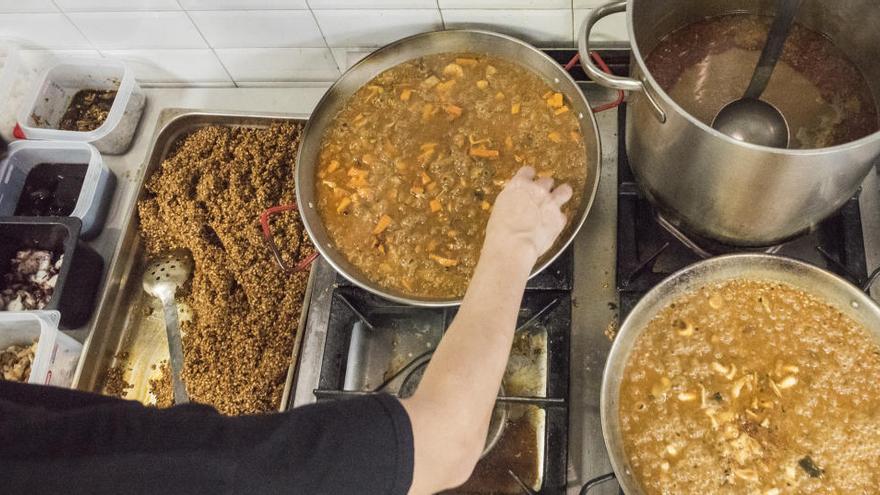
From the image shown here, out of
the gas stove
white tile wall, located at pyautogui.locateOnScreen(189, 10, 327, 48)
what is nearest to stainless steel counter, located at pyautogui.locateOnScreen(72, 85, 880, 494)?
the gas stove

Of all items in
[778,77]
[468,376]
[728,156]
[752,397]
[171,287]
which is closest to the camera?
[468,376]

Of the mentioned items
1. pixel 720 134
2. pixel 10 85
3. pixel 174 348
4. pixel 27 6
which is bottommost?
pixel 174 348

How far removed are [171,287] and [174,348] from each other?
192mm

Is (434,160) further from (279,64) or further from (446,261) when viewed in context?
(279,64)

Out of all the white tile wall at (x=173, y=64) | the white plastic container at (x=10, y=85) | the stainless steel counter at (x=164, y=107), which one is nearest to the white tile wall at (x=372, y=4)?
the stainless steel counter at (x=164, y=107)

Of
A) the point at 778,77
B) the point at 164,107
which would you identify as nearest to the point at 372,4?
the point at 164,107

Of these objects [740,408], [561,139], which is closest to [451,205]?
[561,139]

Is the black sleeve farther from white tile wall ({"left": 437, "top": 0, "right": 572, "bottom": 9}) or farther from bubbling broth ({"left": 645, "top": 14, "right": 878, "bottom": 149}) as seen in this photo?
white tile wall ({"left": 437, "top": 0, "right": 572, "bottom": 9})

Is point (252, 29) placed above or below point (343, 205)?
above

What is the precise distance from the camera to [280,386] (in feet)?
5.29

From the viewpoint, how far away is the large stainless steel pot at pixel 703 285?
1.19 metres

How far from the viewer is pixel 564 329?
1.42 metres

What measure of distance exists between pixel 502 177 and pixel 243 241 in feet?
2.51

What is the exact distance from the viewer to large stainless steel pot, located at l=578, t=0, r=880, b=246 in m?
1.06
